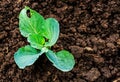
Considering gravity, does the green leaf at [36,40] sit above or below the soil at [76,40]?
above

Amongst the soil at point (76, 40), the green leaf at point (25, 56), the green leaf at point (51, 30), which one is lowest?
the soil at point (76, 40)

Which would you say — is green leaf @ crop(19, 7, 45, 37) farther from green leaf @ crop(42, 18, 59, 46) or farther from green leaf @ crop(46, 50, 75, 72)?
green leaf @ crop(46, 50, 75, 72)

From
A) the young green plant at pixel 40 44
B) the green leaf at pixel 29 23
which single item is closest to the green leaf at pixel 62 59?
the young green plant at pixel 40 44

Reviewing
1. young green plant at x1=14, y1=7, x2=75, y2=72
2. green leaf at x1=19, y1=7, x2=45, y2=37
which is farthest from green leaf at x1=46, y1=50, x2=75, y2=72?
green leaf at x1=19, y1=7, x2=45, y2=37

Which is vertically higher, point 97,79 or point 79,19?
point 79,19

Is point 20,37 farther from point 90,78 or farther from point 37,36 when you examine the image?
point 90,78

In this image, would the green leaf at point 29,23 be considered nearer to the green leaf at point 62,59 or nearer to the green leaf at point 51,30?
the green leaf at point 51,30

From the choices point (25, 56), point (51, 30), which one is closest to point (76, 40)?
point (51, 30)

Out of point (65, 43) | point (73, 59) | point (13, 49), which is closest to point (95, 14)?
point (65, 43)
